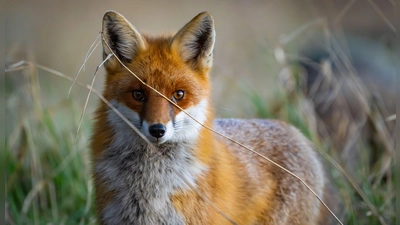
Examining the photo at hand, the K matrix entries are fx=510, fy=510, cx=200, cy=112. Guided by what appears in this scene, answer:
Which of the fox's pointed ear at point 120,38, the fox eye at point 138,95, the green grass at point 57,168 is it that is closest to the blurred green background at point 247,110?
the green grass at point 57,168

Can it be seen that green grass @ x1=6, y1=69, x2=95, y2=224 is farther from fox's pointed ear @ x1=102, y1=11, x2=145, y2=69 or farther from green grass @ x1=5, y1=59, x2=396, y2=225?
fox's pointed ear @ x1=102, y1=11, x2=145, y2=69

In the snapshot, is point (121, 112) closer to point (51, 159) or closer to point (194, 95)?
point (194, 95)

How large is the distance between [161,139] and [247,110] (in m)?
3.59

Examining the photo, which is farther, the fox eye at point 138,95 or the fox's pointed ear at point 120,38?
the fox's pointed ear at point 120,38

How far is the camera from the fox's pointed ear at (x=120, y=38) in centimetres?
361

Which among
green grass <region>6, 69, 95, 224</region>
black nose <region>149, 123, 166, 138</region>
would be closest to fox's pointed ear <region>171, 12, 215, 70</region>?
black nose <region>149, 123, 166, 138</region>

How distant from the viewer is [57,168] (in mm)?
5418

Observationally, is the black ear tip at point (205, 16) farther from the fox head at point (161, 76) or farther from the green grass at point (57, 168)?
the green grass at point (57, 168)

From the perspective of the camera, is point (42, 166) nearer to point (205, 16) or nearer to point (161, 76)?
point (161, 76)

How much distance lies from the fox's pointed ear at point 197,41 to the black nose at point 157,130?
0.73 meters

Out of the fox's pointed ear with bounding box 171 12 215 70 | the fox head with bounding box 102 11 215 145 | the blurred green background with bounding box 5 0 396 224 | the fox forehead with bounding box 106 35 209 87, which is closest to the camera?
the fox head with bounding box 102 11 215 145

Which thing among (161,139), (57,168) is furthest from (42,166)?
(161,139)

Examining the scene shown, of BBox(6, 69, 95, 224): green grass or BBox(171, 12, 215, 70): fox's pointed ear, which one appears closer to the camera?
BBox(171, 12, 215, 70): fox's pointed ear

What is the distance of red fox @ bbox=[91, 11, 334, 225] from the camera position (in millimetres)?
3518
